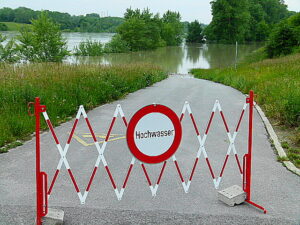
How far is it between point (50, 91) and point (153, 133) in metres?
8.59

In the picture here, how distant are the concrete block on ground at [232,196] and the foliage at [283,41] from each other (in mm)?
41543

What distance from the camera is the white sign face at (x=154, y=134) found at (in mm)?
4750

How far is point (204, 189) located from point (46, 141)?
14.9ft

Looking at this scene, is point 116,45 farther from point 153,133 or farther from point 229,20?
point 153,133

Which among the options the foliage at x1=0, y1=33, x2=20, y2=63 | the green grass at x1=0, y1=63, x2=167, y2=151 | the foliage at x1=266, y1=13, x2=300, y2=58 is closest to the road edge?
the green grass at x1=0, y1=63, x2=167, y2=151

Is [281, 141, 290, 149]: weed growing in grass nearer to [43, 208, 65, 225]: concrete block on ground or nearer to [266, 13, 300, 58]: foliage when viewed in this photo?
[43, 208, 65, 225]: concrete block on ground

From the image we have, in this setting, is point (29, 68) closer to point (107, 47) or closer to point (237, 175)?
point (237, 175)

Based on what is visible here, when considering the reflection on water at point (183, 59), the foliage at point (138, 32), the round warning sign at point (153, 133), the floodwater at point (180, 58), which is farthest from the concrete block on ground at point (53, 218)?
the foliage at point (138, 32)

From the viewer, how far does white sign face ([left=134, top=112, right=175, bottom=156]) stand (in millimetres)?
4750

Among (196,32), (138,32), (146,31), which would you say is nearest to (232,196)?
(138,32)

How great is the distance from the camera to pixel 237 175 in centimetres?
669

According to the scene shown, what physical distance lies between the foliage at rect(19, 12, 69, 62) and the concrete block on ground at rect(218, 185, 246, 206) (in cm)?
4481

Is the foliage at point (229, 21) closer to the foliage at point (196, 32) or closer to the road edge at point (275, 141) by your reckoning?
the foliage at point (196, 32)

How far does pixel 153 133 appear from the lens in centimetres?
486
